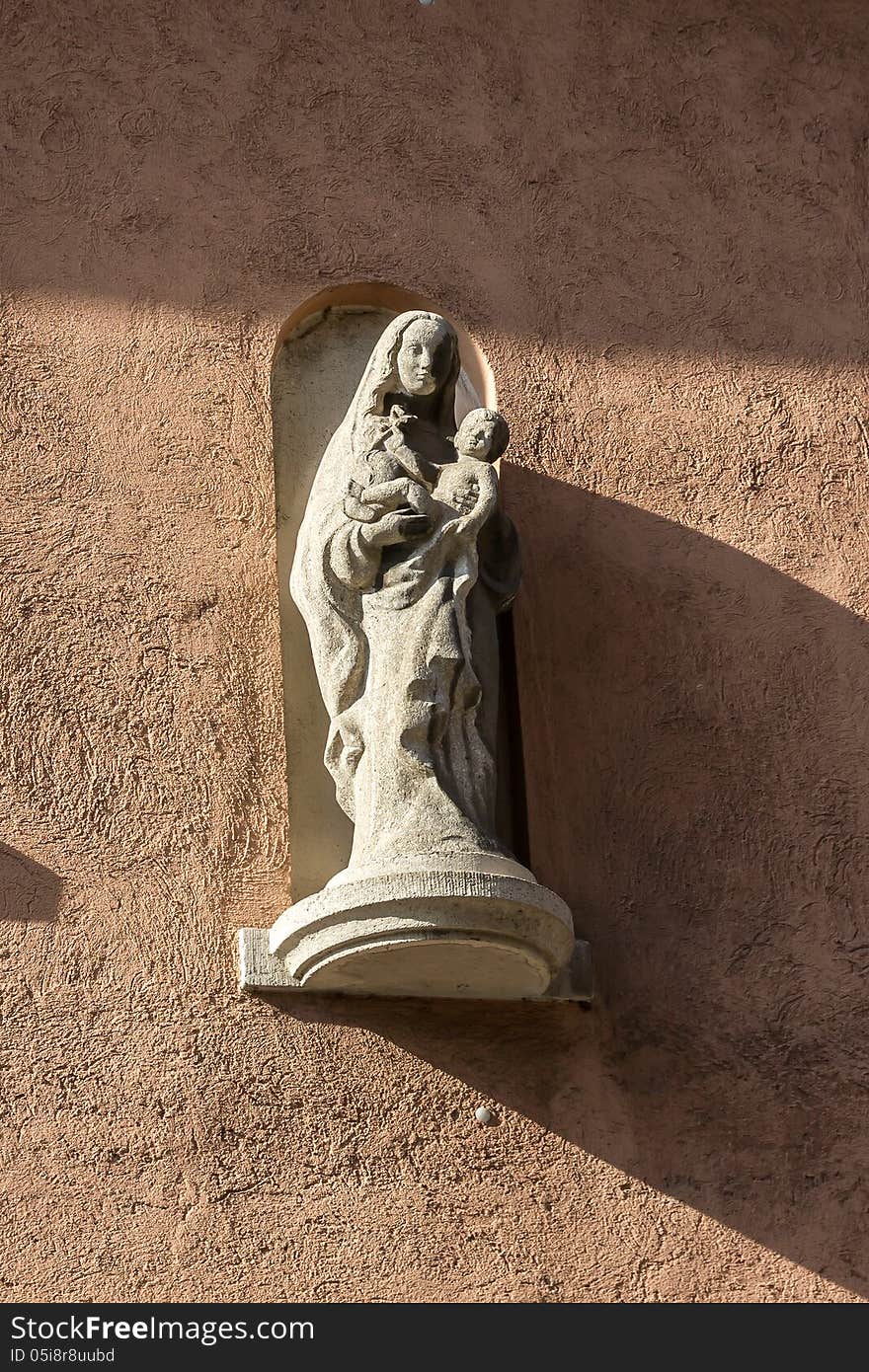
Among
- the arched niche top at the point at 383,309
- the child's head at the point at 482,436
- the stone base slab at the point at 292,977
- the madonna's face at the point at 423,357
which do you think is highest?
the arched niche top at the point at 383,309

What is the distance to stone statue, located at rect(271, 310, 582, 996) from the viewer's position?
559 centimetres

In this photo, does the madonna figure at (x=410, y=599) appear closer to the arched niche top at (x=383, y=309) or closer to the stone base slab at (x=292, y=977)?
the stone base slab at (x=292, y=977)

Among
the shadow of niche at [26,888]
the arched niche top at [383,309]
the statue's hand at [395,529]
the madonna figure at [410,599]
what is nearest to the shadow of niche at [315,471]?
the arched niche top at [383,309]

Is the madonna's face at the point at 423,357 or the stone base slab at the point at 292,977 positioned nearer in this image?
the stone base slab at the point at 292,977

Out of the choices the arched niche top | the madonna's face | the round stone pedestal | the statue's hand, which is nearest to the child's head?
the madonna's face

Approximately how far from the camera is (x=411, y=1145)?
577 cm

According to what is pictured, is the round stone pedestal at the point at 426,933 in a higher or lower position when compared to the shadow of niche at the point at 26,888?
lower

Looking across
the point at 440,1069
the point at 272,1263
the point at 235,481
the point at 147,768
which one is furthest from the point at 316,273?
the point at 272,1263

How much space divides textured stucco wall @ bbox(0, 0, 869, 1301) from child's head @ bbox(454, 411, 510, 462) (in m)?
0.43

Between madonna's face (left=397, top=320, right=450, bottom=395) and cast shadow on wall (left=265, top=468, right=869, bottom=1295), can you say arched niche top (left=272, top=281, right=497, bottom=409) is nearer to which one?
cast shadow on wall (left=265, top=468, right=869, bottom=1295)

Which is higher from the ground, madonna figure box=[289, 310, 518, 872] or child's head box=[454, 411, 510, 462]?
child's head box=[454, 411, 510, 462]

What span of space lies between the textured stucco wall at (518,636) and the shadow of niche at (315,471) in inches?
2.6

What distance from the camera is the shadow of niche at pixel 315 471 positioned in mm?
6160

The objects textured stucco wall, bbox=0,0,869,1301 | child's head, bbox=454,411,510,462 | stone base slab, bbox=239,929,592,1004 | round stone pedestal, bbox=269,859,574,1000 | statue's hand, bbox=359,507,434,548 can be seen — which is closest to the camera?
round stone pedestal, bbox=269,859,574,1000
